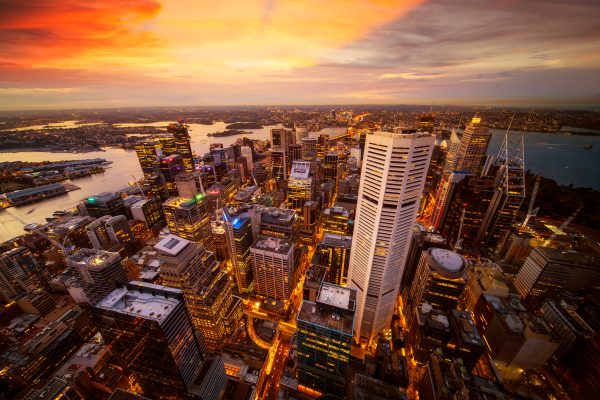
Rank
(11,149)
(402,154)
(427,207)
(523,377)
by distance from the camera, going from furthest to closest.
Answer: (11,149)
(427,207)
(523,377)
(402,154)

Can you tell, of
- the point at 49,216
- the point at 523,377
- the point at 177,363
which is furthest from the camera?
the point at 49,216

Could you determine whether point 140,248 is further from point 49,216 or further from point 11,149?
point 11,149

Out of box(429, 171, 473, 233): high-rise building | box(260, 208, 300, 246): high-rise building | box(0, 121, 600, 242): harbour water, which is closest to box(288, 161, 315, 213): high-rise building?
box(260, 208, 300, 246): high-rise building

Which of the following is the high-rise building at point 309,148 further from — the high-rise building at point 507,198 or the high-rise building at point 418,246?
the high-rise building at point 507,198

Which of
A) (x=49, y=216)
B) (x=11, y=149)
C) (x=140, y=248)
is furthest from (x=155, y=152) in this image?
(x=11, y=149)

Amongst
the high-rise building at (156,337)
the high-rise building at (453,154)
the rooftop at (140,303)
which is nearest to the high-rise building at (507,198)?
the high-rise building at (453,154)

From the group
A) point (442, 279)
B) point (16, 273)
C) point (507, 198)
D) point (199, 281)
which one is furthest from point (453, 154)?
point (16, 273)
